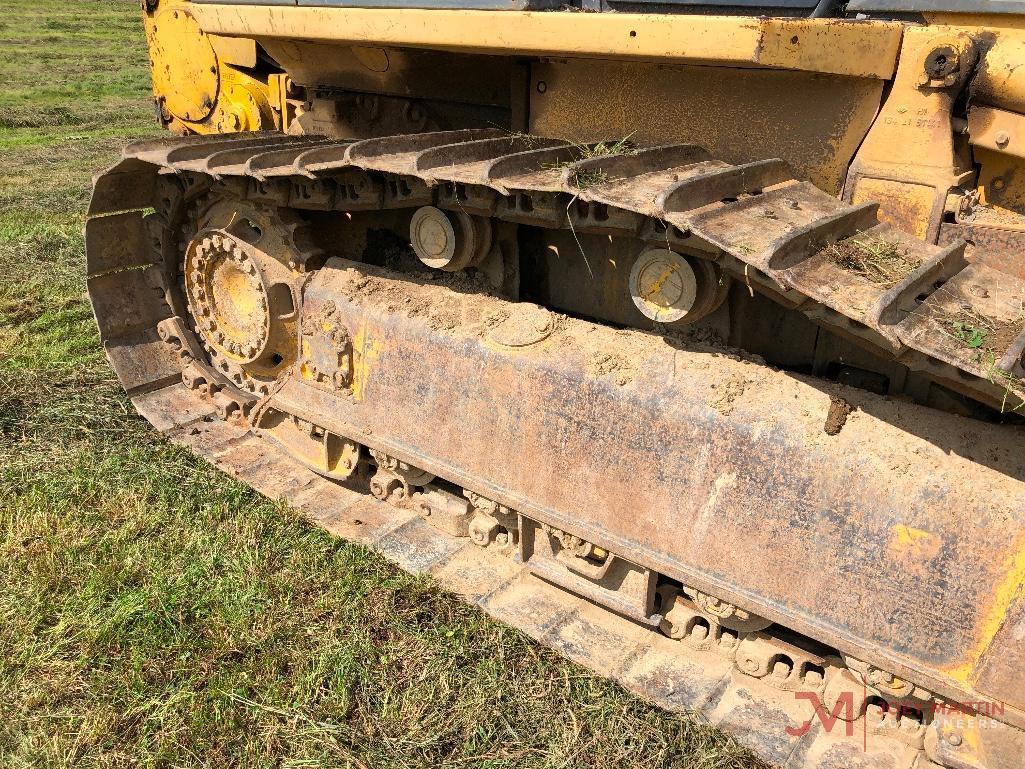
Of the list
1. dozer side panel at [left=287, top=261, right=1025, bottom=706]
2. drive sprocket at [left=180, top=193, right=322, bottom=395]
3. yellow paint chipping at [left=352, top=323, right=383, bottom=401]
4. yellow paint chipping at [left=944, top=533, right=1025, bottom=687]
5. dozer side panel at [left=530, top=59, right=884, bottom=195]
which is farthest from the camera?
drive sprocket at [left=180, top=193, right=322, bottom=395]

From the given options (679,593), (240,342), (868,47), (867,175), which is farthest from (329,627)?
(868,47)

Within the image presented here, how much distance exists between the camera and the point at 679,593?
3.07 metres

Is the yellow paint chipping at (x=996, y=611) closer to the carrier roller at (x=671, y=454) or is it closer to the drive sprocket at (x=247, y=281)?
the carrier roller at (x=671, y=454)

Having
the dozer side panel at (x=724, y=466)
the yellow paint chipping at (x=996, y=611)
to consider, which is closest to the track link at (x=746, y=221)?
the dozer side panel at (x=724, y=466)

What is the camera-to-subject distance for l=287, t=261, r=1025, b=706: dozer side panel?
2297 mm

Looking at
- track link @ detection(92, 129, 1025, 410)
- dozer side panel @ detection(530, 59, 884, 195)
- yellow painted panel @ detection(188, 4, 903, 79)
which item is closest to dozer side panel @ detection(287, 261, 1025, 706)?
track link @ detection(92, 129, 1025, 410)

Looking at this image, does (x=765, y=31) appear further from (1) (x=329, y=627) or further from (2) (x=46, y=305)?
(2) (x=46, y=305)

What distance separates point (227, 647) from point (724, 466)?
1851 mm

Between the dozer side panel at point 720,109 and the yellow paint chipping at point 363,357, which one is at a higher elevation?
the dozer side panel at point 720,109

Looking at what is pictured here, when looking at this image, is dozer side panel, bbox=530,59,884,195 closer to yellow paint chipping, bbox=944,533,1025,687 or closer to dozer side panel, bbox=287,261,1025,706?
dozer side panel, bbox=287,261,1025,706

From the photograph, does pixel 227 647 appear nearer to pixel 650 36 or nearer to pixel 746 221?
pixel 746 221

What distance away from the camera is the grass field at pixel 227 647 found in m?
2.66

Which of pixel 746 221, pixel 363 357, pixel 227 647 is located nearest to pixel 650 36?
pixel 746 221

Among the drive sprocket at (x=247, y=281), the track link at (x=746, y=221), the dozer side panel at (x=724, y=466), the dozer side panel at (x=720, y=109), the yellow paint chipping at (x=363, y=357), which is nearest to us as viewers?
the track link at (x=746, y=221)
